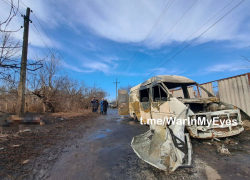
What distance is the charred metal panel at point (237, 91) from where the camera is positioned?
5812 mm

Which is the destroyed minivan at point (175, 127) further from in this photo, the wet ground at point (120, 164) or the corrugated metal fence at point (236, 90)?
the corrugated metal fence at point (236, 90)

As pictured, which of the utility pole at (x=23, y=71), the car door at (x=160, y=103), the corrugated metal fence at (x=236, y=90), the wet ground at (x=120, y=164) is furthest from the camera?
the utility pole at (x=23, y=71)

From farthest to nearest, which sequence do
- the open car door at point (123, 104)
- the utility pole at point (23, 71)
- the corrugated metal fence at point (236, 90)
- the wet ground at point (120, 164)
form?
1. the open car door at point (123, 104)
2. the utility pole at point (23, 71)
3. the corrugated metal fence at point (236, 90)
4. the wet ground at point (120, 164)

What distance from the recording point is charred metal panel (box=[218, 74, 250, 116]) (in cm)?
581

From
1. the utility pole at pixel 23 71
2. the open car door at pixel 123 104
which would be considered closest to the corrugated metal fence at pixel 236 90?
the open car door at pixel 123 104

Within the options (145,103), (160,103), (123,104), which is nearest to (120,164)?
(160,103)

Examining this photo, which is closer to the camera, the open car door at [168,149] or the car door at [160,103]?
the open car door at [168,149]

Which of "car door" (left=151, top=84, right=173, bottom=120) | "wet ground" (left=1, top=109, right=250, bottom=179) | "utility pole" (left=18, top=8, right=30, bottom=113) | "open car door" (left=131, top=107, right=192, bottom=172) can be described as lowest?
"wet ground" (left=1, top=109, right=250, bottom=179)

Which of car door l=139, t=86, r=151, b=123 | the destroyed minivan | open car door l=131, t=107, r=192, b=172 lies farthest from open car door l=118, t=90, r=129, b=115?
open car door l=131, t=107, r=192, b=172

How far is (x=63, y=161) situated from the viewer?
9.62ft

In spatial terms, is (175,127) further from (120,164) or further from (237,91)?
(237,91)

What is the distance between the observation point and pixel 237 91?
20.4 ft

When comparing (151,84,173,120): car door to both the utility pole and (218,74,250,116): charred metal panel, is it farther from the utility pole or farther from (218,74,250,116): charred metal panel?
Result: the utility pole

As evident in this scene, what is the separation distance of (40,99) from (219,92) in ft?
44.5
